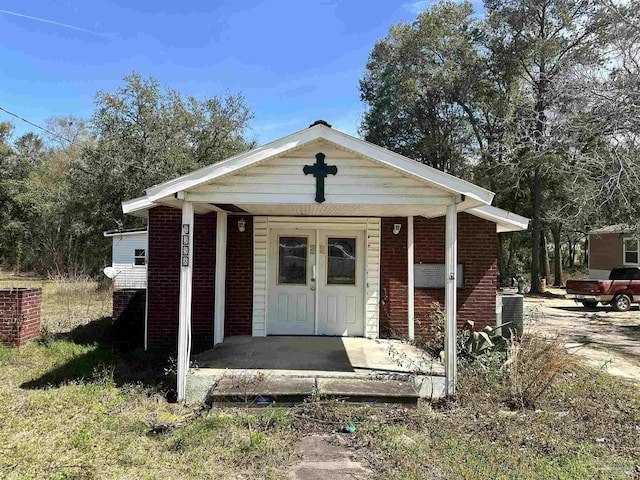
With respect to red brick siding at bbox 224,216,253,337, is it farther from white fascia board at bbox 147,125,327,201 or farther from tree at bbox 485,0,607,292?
tree at bbox 485,0,607,292

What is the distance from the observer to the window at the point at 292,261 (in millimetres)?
8859

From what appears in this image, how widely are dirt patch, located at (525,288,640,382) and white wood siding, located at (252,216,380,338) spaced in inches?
119

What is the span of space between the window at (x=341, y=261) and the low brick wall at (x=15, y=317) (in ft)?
19.5

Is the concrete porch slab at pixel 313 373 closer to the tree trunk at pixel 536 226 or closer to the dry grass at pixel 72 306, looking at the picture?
the dry grass at pixel 72 306

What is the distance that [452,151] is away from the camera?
2805 cm

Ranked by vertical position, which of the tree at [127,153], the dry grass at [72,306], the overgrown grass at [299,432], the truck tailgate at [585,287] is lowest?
the overgrown grass at [299,432]

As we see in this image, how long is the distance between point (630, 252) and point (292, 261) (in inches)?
939

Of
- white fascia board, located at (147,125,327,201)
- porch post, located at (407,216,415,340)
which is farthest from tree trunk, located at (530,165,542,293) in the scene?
white fascia board, located at (147,125,327,201)

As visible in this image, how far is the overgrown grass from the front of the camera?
166 inches

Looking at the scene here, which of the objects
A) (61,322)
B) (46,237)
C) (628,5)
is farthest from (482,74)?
(46,237)

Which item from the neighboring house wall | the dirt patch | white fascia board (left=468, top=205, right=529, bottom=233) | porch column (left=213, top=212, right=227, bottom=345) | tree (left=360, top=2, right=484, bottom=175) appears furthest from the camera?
tree (left=360, top=2, right=484, bottom=175)

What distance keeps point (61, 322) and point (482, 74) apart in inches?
951

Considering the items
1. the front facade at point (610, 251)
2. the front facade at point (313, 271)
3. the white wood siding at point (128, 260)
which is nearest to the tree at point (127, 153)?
the white wood siding at point (128, 260)

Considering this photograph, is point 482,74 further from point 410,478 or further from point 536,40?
point 410,478
